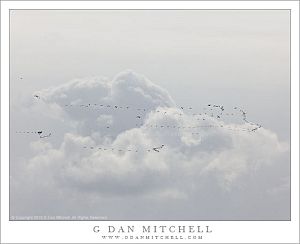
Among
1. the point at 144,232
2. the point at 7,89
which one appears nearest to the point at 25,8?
the point at 7,89

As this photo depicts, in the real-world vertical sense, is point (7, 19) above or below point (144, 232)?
above

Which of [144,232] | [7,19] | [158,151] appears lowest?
[144,232]

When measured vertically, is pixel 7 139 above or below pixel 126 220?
above

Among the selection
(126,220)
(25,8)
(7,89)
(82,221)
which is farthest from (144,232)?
(25,8)

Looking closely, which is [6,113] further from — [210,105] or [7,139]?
[210,105]

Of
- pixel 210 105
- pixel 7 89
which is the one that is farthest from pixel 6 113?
pixel 210 105

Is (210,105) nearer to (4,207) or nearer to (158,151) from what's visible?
(158,151)

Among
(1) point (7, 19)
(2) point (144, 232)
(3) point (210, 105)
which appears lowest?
(2) point (144, 232)
